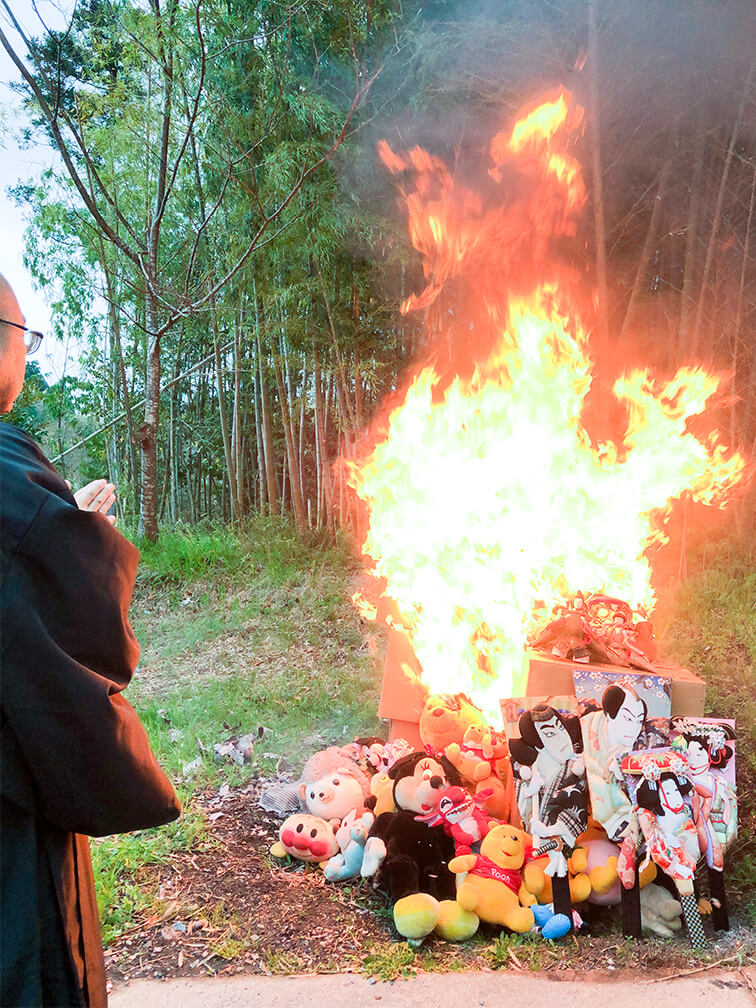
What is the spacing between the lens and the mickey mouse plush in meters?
2.21

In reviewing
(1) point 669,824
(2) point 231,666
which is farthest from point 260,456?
(1) point 669,824

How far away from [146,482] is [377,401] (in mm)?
1937

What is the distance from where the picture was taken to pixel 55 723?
107 cm

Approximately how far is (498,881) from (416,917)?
0.30 m

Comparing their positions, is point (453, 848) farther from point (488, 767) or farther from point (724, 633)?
point (724, 633)

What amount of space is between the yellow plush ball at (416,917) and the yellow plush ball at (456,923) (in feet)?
0.15

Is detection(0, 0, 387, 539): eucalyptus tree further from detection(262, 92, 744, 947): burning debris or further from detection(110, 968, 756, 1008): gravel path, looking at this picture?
detection(110, 968, 756, 1008): gravel path

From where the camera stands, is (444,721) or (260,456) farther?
(260,456)

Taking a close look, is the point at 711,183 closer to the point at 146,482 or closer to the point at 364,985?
the point at 146,482

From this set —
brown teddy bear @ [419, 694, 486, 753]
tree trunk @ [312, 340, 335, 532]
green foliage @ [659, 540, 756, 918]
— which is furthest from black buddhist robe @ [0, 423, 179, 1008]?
tree trunk @ [312, 340, 335, 532]

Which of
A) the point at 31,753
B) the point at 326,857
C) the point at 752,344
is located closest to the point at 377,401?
the point at 752,344

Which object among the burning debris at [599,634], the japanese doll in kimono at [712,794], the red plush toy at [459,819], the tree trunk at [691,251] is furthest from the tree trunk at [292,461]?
the japanese doll in kimono at [712,794]

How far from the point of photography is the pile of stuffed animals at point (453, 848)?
227cm

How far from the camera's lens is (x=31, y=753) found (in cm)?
107
